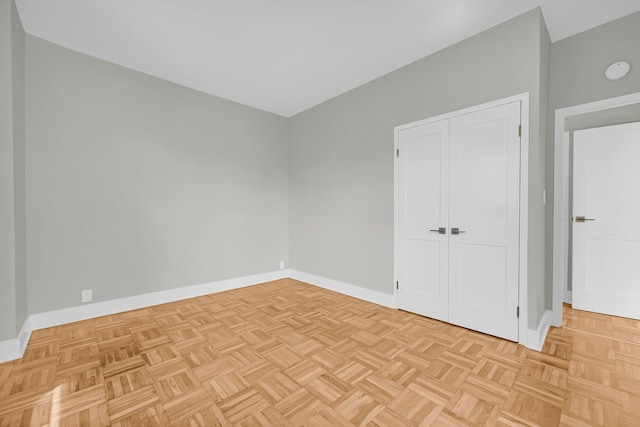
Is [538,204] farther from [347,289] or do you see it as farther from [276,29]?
[276,29]

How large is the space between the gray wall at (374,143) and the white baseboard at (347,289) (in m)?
0.08

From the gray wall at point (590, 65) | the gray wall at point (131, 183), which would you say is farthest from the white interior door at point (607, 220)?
the gray wall at point (131, 183)

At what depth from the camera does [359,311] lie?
3.11 meters

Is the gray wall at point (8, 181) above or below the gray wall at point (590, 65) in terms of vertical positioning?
Answer: below

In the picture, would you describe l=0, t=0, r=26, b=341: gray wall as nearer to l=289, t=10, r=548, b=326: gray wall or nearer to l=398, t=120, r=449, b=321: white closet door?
l=289, t=10, r=548, b=326: gray wall

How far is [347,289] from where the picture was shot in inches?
147

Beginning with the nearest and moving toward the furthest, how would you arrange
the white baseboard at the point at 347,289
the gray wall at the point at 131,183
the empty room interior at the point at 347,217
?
the empty room interior at the point at 347,217 → the gray wall at the point at 131,183 → the white baseboard at the point at 347,289

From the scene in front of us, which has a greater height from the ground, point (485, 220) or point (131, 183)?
point (131, 183)

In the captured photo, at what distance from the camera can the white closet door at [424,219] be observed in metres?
2.78

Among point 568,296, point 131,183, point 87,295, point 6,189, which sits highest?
point 131,183

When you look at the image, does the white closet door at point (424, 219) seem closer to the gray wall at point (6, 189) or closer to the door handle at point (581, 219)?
the door handle at point (581, 219)

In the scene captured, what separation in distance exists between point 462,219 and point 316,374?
77.3 inches

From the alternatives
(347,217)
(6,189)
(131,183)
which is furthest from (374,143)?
(6,189)

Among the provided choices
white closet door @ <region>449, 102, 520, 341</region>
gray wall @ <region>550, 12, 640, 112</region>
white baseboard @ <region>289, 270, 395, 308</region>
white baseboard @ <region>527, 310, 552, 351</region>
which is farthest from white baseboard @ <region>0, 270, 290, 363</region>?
gray wall @ <region>550, 12, 640, 112</region>
